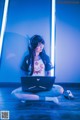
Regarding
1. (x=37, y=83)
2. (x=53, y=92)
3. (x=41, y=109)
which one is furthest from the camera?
(x=53, y=92)

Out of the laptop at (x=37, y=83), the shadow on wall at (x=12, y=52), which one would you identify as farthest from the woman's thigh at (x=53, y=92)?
the shadow on wall at (x=12, y=52)

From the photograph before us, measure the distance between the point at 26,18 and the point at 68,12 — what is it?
34.1 inches

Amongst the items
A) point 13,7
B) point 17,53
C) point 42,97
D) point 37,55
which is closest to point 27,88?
point 42,97

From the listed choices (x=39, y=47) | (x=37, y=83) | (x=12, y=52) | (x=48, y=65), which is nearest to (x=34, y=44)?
(x=39, y=47)

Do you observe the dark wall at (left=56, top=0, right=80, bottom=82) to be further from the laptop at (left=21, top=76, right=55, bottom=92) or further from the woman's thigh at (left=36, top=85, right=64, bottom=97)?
the laptop at (left=21, top=76, right=55, bottom=92)

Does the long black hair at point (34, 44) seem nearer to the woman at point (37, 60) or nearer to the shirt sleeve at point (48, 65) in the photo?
the woman at point (37, 60)

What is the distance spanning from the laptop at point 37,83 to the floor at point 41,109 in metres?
0.22

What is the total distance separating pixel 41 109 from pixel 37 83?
394 mm

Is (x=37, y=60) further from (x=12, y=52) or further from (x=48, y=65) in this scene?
(x=12, y=52)

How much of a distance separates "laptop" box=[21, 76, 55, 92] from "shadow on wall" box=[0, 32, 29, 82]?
4.03ft

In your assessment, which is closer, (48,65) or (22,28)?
(48,65)

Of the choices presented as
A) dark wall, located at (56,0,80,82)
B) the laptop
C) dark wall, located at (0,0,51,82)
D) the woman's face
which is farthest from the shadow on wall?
the laptop

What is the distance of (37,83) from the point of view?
296cm

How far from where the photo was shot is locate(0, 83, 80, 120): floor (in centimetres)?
244
